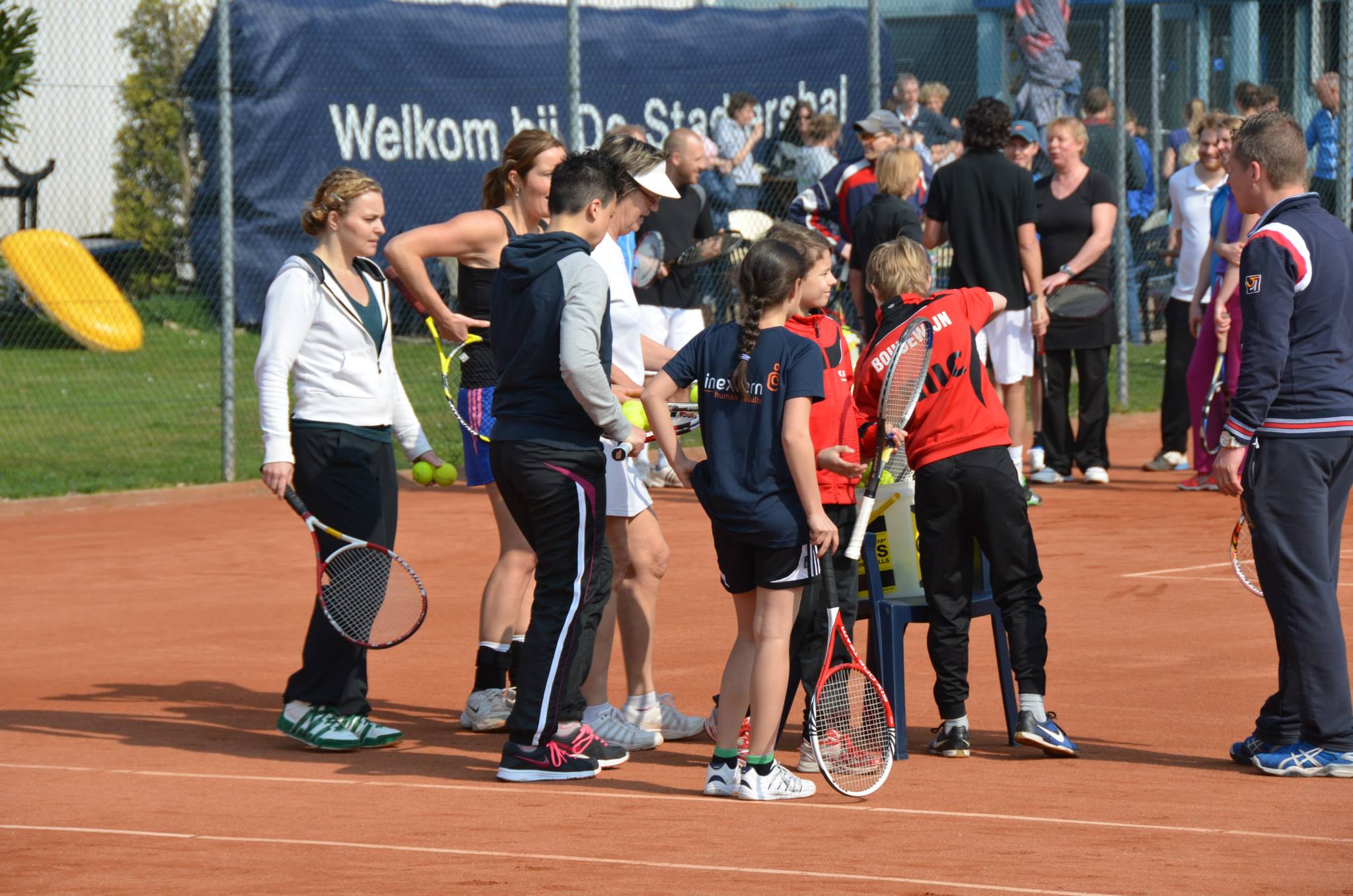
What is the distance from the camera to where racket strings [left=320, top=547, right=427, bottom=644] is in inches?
245

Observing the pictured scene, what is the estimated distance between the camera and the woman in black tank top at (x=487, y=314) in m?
6.58

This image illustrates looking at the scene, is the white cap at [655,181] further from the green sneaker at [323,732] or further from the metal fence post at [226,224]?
the metal fence post at [226,224]

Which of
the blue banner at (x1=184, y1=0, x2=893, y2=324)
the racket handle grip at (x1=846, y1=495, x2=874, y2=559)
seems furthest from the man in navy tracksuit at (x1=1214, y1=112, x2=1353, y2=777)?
the blue banner at (x1=184, y1=0, x2=893, y2=324)

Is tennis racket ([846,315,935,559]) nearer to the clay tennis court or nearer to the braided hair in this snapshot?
the braided hair

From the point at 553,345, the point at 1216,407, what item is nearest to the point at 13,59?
the point at 1216,407

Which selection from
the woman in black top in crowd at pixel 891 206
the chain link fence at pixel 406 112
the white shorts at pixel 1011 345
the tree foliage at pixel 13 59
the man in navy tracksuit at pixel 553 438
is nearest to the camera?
the man in navy tracksuit at pixel 553 438

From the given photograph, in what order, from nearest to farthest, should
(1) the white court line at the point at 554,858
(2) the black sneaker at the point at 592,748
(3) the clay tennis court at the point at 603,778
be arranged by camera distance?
(1) the white court line at the point at 554,858, (3) the clay tennis court at the point at 603,778, (2) the black sneaker at the point at 592,748

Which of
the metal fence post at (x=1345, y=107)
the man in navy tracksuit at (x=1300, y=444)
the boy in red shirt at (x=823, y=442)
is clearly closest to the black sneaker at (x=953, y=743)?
the boy in red shirt at (x=823, y=442)

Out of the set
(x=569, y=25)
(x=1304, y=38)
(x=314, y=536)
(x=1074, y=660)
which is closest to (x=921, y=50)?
(x=1304, y=38)

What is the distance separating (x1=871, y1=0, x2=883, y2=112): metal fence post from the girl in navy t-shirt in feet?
27.5

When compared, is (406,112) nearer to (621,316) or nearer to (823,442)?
(621,316)

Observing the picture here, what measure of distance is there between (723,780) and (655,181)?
2.01 metres

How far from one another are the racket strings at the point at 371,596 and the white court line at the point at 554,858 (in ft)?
3.61

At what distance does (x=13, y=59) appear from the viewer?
52.9 ft
